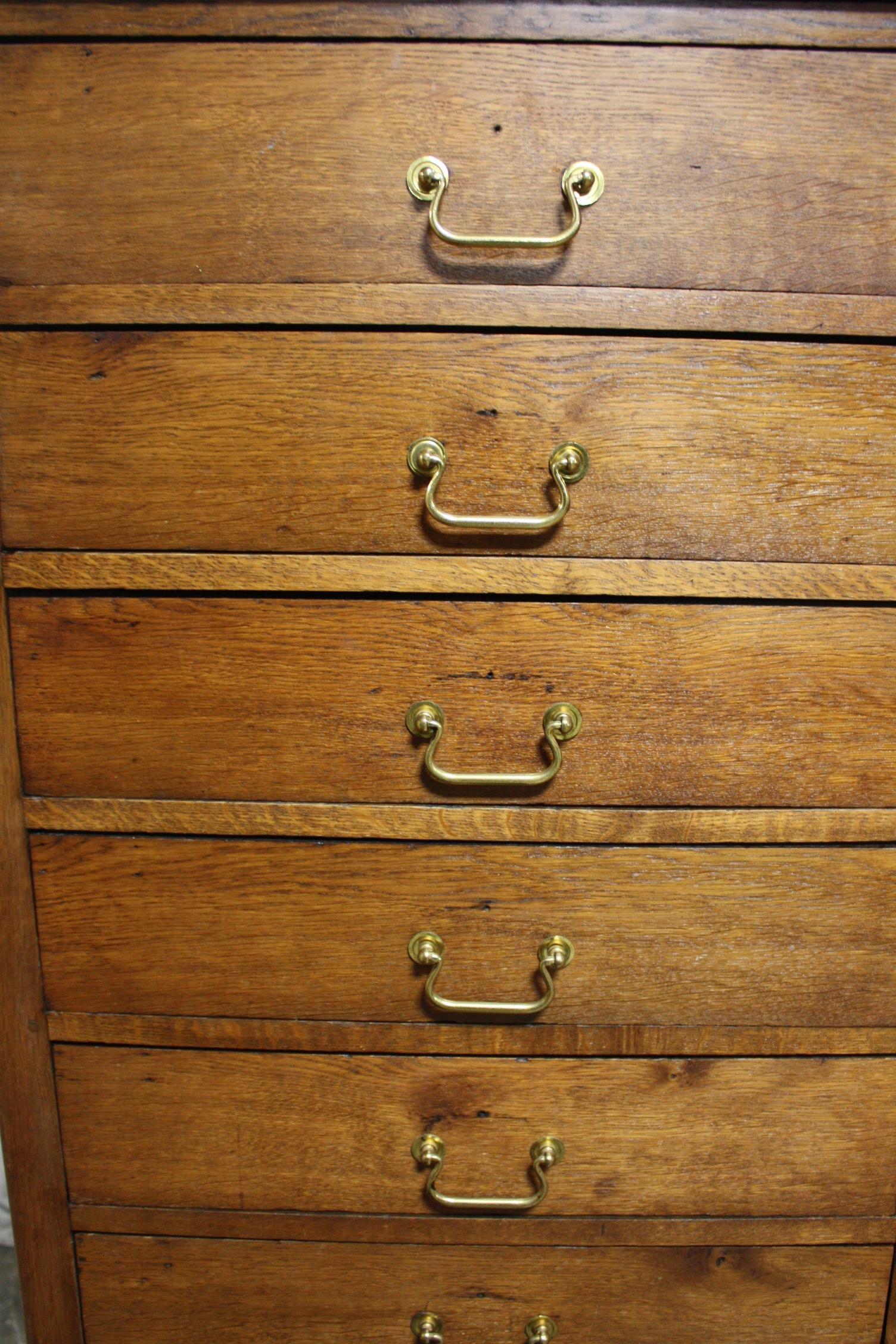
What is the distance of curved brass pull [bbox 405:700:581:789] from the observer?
2.17ft

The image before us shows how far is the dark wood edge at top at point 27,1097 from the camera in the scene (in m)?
0.69

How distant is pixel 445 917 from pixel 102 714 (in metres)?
0.31

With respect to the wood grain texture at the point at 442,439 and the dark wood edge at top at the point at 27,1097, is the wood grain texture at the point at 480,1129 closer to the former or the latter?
the dark wood edge at top at the point at 27,1097

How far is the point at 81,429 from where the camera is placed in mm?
644

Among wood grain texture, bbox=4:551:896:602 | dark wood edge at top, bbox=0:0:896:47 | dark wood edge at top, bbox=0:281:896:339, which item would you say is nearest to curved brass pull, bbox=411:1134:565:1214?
wood grain texture, bbox=4:551:896:602

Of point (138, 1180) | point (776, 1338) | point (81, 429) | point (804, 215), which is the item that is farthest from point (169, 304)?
point (776, 1338)

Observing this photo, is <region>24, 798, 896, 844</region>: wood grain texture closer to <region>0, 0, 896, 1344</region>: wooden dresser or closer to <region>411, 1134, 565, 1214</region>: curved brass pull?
<region>0, 0, 896, 1344</region>: wooden dresser

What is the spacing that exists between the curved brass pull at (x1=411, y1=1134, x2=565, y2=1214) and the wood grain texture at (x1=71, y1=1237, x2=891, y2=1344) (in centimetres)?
6

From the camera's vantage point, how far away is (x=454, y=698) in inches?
26.5

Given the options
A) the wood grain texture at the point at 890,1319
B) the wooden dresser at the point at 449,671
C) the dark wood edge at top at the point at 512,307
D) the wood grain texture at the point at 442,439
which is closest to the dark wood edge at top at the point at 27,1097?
the wooden dresser at the point at 449,671

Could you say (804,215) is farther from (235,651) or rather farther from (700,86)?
(235,651)

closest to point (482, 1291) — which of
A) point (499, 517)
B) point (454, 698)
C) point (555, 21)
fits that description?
point (454, 698)

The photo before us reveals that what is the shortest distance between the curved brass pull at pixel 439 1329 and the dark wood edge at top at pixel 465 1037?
0.24 meters

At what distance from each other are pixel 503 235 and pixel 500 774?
376mm
